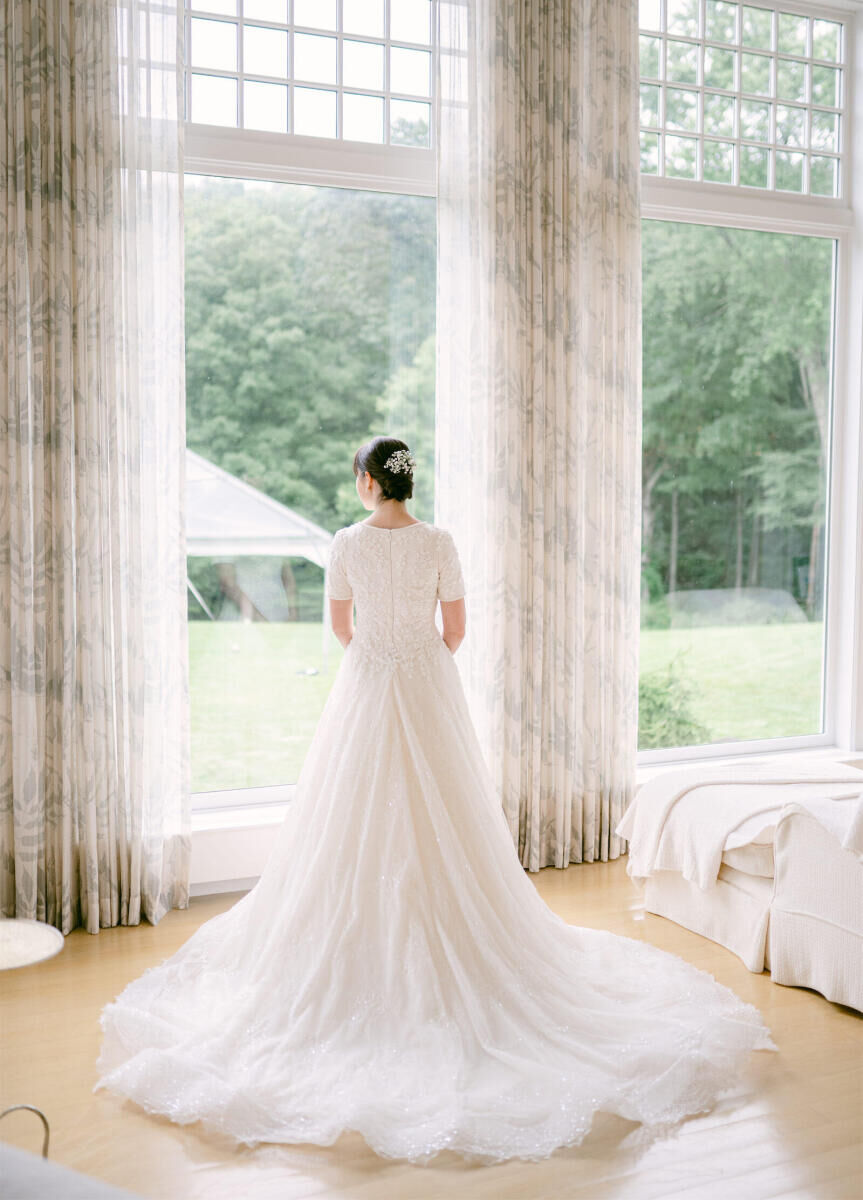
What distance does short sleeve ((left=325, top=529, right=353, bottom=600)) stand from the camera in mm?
3287

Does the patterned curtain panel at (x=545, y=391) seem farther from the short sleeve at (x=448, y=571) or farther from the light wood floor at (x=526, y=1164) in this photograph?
the light wood floor at (x=526, y=1164)

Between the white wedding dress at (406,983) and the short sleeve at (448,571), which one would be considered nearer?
the white wedding dress at (406,983)

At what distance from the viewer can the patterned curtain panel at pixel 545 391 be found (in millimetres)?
4281

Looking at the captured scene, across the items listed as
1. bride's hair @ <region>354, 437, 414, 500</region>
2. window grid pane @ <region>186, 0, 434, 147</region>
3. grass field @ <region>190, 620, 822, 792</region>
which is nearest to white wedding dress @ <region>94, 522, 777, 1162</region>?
bride's hair @ <region>354, 437, 414, 500</region>

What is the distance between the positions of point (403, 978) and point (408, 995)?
1.8 inches

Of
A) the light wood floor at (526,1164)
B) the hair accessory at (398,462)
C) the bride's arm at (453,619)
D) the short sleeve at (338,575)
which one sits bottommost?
the light wood floor at (526,1164)

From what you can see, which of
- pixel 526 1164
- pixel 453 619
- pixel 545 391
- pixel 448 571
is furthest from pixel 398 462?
pixel 526 1164

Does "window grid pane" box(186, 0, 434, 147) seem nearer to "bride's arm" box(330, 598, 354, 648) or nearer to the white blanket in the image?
"bride's arm" box(330, 598, 354, 648)

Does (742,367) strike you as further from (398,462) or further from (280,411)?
(398,462)

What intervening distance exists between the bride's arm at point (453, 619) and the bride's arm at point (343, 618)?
299 millimetres

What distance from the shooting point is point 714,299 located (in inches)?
203

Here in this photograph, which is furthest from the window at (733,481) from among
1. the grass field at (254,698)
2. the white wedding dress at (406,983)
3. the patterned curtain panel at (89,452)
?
the patterned curtain panel at (89,452)

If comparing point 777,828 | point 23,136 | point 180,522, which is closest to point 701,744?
point 777,828

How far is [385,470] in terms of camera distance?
3.23 m
